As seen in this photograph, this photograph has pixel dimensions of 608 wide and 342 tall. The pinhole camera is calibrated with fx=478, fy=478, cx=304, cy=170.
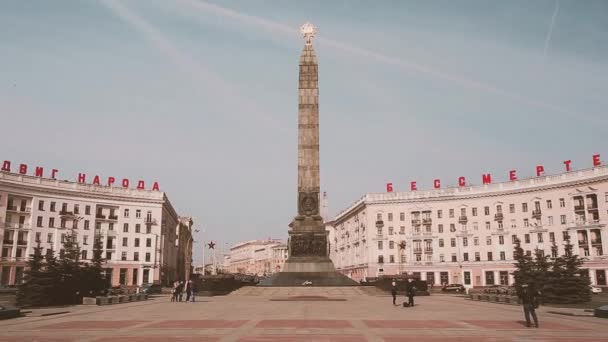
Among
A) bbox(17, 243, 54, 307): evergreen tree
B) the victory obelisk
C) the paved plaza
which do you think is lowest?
the paved plaza

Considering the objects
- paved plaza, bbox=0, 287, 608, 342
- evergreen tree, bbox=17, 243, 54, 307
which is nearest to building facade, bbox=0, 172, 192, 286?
evergreen tree, bbox=17, 243, 54, 307

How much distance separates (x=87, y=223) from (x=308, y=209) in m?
48.4

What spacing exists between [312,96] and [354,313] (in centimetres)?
2721

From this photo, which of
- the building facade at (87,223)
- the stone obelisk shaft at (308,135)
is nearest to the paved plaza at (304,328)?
the stone obelisk shaft at (308,135)

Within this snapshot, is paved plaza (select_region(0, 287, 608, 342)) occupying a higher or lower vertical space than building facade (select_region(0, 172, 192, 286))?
lower

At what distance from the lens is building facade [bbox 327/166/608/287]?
68250mm

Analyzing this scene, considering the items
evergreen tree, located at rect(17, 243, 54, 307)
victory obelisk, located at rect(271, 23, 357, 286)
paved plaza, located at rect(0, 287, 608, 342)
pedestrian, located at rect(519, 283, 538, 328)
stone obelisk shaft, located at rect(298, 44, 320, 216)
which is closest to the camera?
paved plaza, located at rect(0, 287, 608, 342)

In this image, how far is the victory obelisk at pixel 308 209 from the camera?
125 feet

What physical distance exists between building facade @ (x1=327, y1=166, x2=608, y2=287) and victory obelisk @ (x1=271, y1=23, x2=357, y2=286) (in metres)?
31.6

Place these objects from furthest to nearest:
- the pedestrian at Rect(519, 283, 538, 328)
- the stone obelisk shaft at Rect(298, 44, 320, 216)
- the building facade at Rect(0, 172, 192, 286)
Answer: the building facade at Rect(0, 172, 192, 286) → the stone obelisk shaft at Rect(298, 44, 320, 216) → the pedestrian at Rect(519, 283, 538, 328)

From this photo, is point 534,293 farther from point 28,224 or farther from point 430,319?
point 28,224

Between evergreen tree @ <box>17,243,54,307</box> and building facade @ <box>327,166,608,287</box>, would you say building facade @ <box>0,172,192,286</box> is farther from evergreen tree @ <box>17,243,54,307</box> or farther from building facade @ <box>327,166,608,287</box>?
building facade @ <box>327,166,608,287</box>

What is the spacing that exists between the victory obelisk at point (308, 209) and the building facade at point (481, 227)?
31.6 m

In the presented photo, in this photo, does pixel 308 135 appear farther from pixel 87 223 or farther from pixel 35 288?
pixel 87 223
